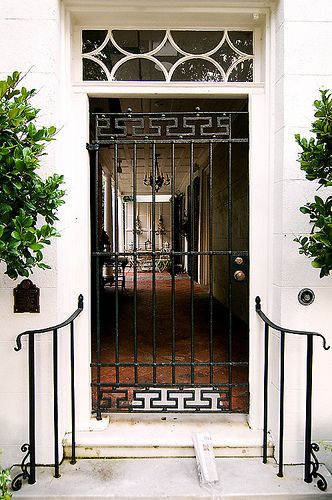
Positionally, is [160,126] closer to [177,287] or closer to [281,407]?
[281,407]

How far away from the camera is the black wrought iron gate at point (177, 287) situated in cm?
227

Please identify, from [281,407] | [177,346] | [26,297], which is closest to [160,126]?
[26,297]

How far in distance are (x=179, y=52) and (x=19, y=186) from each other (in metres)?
1.33

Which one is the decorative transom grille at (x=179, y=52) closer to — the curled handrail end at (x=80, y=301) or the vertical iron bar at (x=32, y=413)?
the curled handrail end at (x=80, y=301)

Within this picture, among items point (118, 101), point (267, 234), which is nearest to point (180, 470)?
point (267, 234)

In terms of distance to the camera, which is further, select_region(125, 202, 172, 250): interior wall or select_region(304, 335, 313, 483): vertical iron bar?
select_region(125, 202, 172, 250): interior wall

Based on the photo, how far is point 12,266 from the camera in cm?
160

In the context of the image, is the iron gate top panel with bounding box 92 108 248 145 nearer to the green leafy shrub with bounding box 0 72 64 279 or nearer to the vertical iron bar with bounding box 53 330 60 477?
the green leafy shrub with bounding box 0 72 64 279

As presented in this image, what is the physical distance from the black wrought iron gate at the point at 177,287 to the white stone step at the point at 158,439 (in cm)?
10

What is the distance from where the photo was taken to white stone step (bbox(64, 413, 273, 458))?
212 cm

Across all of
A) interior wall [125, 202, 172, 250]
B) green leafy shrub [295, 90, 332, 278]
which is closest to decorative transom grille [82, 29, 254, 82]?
green leafy shrub [295, 90, 332, 278]

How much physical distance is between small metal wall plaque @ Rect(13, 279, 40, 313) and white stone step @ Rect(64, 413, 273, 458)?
0.79 meters

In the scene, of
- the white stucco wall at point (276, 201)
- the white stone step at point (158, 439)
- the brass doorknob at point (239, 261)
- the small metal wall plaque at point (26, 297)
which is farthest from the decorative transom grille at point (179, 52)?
the white stone step at point (158, 439)

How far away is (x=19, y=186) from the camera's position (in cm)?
153
